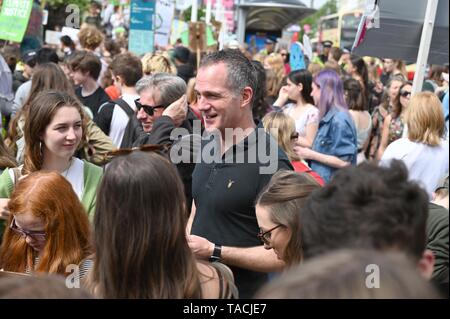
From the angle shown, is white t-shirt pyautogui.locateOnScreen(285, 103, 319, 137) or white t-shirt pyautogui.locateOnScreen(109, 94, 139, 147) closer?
white t-shirt pyautogui.locateOnScreen(109, 94, 139, 147)

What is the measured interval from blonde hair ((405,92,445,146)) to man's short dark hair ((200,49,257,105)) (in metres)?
2.02

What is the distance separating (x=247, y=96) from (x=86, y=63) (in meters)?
3.82

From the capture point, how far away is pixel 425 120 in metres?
5.32

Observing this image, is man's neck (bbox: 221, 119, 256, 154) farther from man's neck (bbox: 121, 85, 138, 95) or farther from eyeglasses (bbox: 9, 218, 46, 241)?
man's neck (bbox: 121, 85, 138, 95)

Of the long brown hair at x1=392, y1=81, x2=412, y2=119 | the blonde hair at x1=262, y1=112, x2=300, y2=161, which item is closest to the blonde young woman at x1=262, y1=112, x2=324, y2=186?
the blonde hair at x1=262, y1=112, x2=300, y2=161

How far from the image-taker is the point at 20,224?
10.3 feet

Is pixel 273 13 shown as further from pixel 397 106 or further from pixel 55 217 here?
pixel 55 217

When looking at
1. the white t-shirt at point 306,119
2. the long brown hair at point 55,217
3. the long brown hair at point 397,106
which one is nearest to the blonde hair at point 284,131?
the white t-shirt at point 306,119

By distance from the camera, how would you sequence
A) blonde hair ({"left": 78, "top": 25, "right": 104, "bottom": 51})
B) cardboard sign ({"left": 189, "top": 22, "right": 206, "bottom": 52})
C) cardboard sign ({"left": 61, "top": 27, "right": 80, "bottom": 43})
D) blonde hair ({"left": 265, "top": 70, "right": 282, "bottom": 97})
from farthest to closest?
1. cardboard sign ({"left": 189, "top": 22, "right": 206, "bottom": 52})
2. cardboard sign ({"left": 61, "top": 27, "right": 80, "bottom": 43})
3. blonde hair ({"left": 78, "top": 25, "right": 104, "bottom": 51})
4. blonde hair ({"left": 265, "top": 70, "right": 282, "bottom": 97})

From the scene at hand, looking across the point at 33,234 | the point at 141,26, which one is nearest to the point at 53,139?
the point at 33,234

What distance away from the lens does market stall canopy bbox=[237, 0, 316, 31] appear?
993 inches

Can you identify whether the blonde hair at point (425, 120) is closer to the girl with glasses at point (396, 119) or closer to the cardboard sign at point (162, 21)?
the girl with glasses at point (396, 119)
